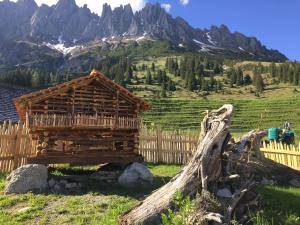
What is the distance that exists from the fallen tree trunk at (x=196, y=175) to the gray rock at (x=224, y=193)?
0.32 metres

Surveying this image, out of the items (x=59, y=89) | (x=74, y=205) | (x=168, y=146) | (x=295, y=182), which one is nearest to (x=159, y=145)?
(x=168, y=146)

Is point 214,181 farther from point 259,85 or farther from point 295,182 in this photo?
point 259,85

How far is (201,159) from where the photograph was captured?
9781 millimetres

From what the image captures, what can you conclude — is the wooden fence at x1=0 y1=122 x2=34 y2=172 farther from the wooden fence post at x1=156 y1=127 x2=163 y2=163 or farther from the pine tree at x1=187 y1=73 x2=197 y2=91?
the pine tree at x1=187 y1=73 x2=197 y2=91

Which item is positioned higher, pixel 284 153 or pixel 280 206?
pixel 284 153

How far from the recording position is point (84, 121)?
16.7 meters

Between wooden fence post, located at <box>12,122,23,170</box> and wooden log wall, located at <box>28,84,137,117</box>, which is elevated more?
wooden log wall, located at <box>28,84,137,117</box>

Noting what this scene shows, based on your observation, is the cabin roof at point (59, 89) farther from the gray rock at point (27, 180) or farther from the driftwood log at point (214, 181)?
the driftwood log at point (214, 181)

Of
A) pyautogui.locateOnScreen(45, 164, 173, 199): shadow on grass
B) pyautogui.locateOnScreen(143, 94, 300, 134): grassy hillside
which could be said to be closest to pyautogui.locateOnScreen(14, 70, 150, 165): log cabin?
pyautogui.locateOnScreen(45, 164, 173, 199): shadow on grass

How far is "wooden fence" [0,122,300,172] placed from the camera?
17547 millimetres

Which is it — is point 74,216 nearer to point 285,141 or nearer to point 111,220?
point 111,220

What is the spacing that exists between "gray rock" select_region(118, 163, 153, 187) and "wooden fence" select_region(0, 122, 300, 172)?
2945 millimetres

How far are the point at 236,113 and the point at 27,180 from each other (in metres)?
71.6

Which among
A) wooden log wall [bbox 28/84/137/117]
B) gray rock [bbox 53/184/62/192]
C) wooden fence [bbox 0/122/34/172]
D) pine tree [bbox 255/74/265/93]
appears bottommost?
gray rock [bbox 53/184/62/192]
